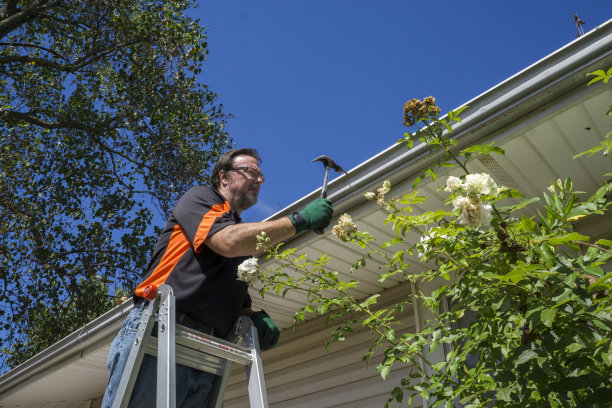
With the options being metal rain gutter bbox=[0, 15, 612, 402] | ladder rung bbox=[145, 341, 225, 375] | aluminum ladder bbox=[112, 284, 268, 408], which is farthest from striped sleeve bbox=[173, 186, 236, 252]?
metal rain gutter bbox=[0, 15, 612, 402]

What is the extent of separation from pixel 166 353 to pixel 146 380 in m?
0.34

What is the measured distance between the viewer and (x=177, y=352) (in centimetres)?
222

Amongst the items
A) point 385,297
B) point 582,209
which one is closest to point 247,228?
point 582,209

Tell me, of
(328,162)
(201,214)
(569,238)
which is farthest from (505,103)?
(201,214)

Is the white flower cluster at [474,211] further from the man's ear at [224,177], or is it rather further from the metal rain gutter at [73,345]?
the metal rain gutter at [73,345]

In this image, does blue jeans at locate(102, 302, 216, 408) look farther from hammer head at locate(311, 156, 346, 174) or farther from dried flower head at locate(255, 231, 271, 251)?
hammer head at locate(311, 156, 346, 174)

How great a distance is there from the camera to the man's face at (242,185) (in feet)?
9.80

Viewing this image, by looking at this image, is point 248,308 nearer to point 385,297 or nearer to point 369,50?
point 385,297

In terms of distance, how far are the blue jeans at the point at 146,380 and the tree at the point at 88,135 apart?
8892 mm

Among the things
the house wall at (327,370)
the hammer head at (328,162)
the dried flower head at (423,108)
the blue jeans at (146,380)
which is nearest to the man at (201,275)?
the blue jeans at (146,380)

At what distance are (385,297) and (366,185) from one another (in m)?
1.59

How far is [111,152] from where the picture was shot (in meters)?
12.0

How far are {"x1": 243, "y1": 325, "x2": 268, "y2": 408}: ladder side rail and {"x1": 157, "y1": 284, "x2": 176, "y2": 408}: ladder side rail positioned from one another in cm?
38

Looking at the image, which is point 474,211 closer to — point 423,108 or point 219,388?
point 423,108
